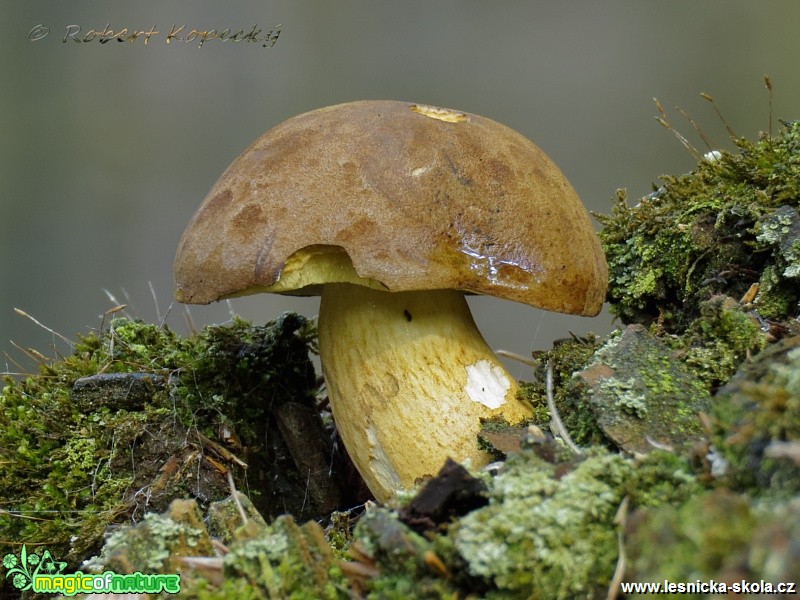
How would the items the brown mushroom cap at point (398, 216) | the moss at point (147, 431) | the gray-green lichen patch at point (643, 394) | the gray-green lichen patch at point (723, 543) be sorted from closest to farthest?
the gray-green lichen patch at point (723, 543) → the gray-green lichen patch at point (643, 394) → the brown mushroom cap at point (398, 216) → the moss at point (147, 431)

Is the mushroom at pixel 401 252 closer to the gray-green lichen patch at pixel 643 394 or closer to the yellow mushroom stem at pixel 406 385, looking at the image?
the yellow mushroom stem at pixel 406 385

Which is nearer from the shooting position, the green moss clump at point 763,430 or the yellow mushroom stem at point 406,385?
the green moss clump at point 763,430

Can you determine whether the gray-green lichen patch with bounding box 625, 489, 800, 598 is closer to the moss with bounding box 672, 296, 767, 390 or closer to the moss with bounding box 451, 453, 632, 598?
the moss with bounding box 451, 453, 632, 598

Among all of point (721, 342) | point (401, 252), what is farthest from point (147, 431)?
point (721, 342)

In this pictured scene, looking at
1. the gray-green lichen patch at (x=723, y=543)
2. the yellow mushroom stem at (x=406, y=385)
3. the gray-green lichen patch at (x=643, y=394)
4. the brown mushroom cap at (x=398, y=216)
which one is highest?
the brown mushroom cap at (x=398, y=216)

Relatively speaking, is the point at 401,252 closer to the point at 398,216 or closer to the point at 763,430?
the point at 398,216

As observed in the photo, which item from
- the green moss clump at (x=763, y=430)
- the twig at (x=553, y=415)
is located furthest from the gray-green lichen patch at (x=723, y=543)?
the twig at (x=553, y=415)

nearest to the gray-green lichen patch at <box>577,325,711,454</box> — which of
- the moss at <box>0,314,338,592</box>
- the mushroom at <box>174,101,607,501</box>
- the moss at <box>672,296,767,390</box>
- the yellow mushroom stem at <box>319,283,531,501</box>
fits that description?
the moss at <box>672,296,767,390</box>

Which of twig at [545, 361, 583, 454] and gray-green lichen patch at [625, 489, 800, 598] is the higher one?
twig at [545, 361, 583, 454]
